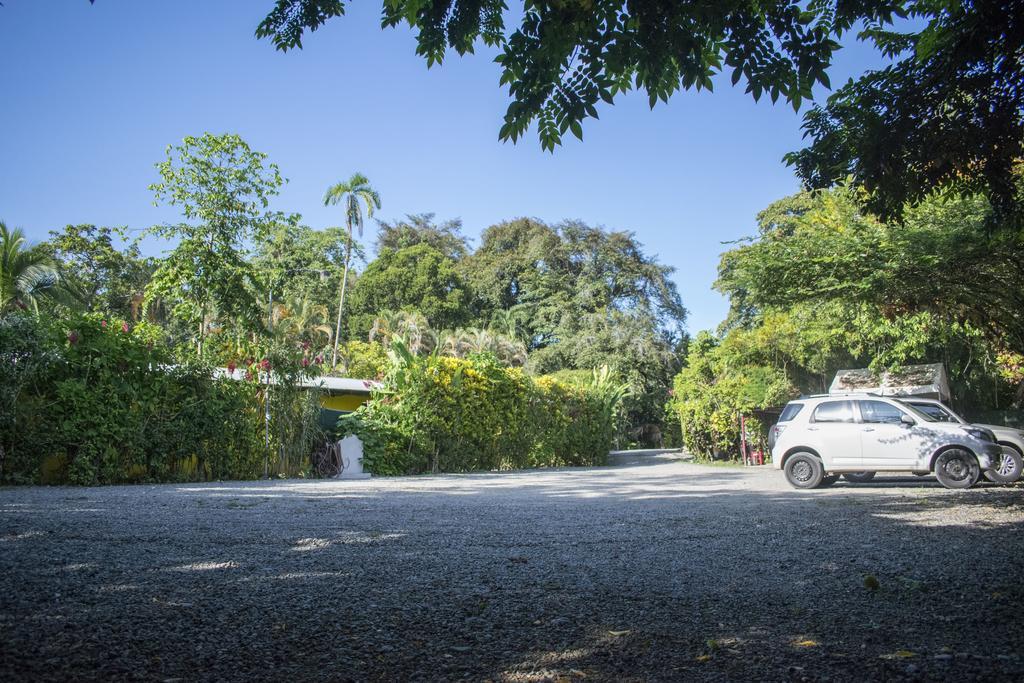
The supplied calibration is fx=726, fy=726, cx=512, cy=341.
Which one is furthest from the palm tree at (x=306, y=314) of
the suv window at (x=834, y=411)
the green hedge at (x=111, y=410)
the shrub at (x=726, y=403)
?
the suv window at (x=834, y=411)

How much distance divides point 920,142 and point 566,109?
3.32 m

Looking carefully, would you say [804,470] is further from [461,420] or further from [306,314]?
[306,314]

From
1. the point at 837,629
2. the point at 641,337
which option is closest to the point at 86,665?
the point at 837,629

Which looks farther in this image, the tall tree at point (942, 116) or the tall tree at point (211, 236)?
the tall tree at point (211, 236)

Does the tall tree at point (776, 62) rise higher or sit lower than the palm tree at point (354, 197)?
lower

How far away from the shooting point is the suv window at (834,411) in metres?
12.3

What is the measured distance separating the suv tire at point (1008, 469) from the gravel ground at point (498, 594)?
16.8ft

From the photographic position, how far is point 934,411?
522 inches

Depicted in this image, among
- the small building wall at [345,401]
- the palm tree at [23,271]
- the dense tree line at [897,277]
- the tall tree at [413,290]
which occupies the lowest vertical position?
the small building wall at [345,401]

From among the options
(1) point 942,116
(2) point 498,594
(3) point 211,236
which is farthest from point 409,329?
(2) point 498,594

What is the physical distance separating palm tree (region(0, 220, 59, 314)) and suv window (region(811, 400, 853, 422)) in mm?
21227

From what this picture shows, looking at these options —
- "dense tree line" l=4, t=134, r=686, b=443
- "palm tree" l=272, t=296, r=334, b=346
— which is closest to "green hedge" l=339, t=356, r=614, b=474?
"dense tree line" l=4, t=134, r=686, b=443

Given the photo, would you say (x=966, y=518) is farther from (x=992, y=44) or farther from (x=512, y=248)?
(x=512, y=248)

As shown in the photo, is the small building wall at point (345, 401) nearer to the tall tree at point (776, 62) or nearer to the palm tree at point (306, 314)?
the palm tree at point (306, 314)
